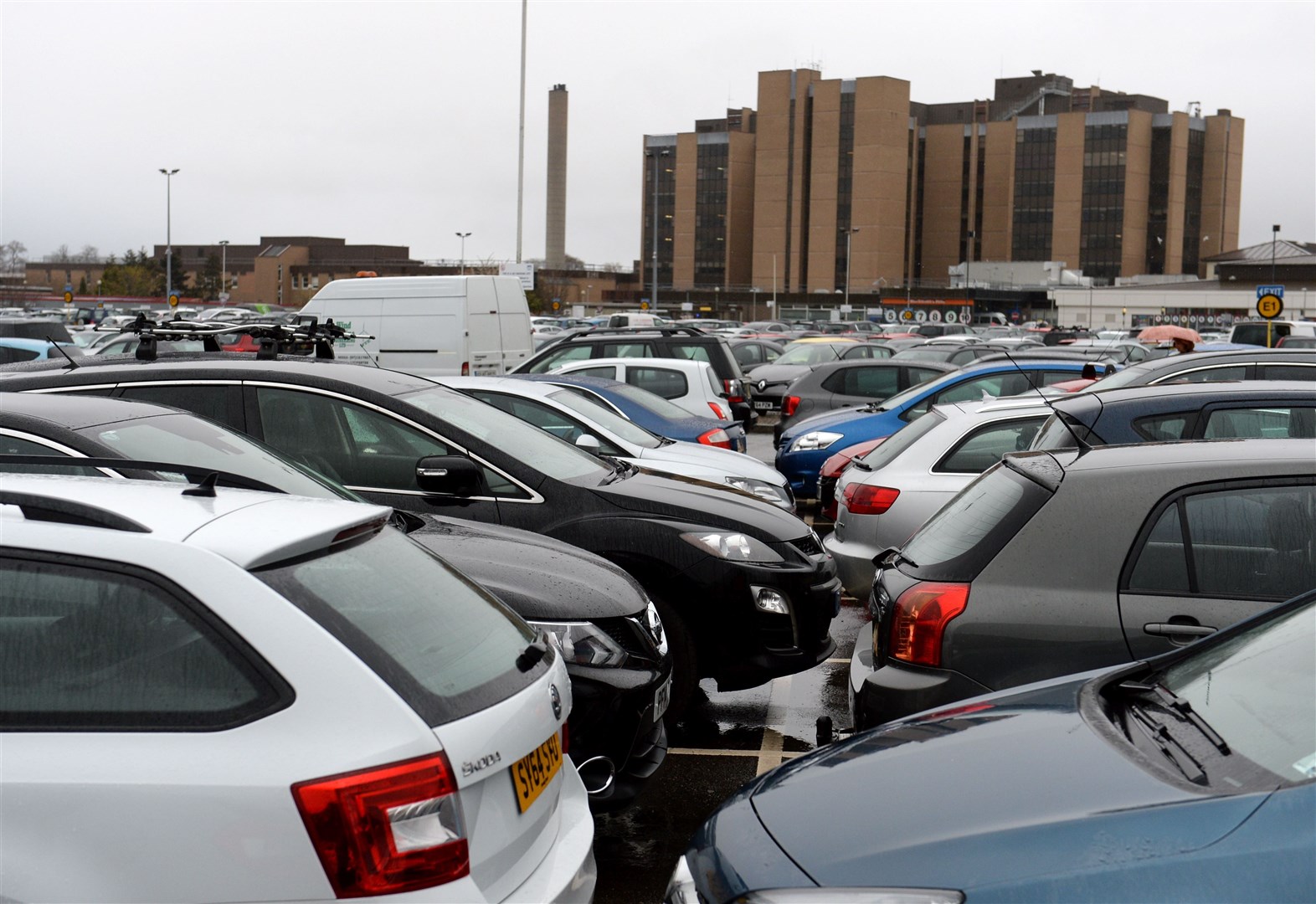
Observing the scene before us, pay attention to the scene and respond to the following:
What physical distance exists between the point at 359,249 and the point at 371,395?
11342 cm

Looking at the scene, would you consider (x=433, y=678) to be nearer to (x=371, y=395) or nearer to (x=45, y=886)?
(x=45, y=886)

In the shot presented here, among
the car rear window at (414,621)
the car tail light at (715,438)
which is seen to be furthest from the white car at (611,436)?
the car rear window at (414,621)

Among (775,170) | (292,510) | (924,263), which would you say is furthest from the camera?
(924,263)

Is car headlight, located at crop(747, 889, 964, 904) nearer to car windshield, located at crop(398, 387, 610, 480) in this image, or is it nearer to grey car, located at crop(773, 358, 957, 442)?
car windshield, located at crop(398, 387, 610, 480)

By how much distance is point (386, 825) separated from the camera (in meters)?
2.56

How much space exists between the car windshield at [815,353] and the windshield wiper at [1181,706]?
23.8m

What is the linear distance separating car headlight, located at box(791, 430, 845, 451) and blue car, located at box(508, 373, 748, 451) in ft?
2.42

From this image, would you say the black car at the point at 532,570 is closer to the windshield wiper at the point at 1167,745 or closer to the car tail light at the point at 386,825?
the car tail light at the point at 386,825

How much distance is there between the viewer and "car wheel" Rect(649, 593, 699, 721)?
591 cm

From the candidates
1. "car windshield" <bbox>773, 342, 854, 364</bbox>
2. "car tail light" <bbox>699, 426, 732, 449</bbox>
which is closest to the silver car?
"car tail light" <bbox>699, 426, 732, 449</bbox>

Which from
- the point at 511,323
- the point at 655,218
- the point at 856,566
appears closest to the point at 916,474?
the point at 856,566

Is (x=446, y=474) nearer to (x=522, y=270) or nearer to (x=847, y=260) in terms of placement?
(x=522, y=270)

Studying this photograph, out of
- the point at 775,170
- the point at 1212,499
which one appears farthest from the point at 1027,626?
the point at 775,170

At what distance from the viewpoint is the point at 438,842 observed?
8.65 ft
